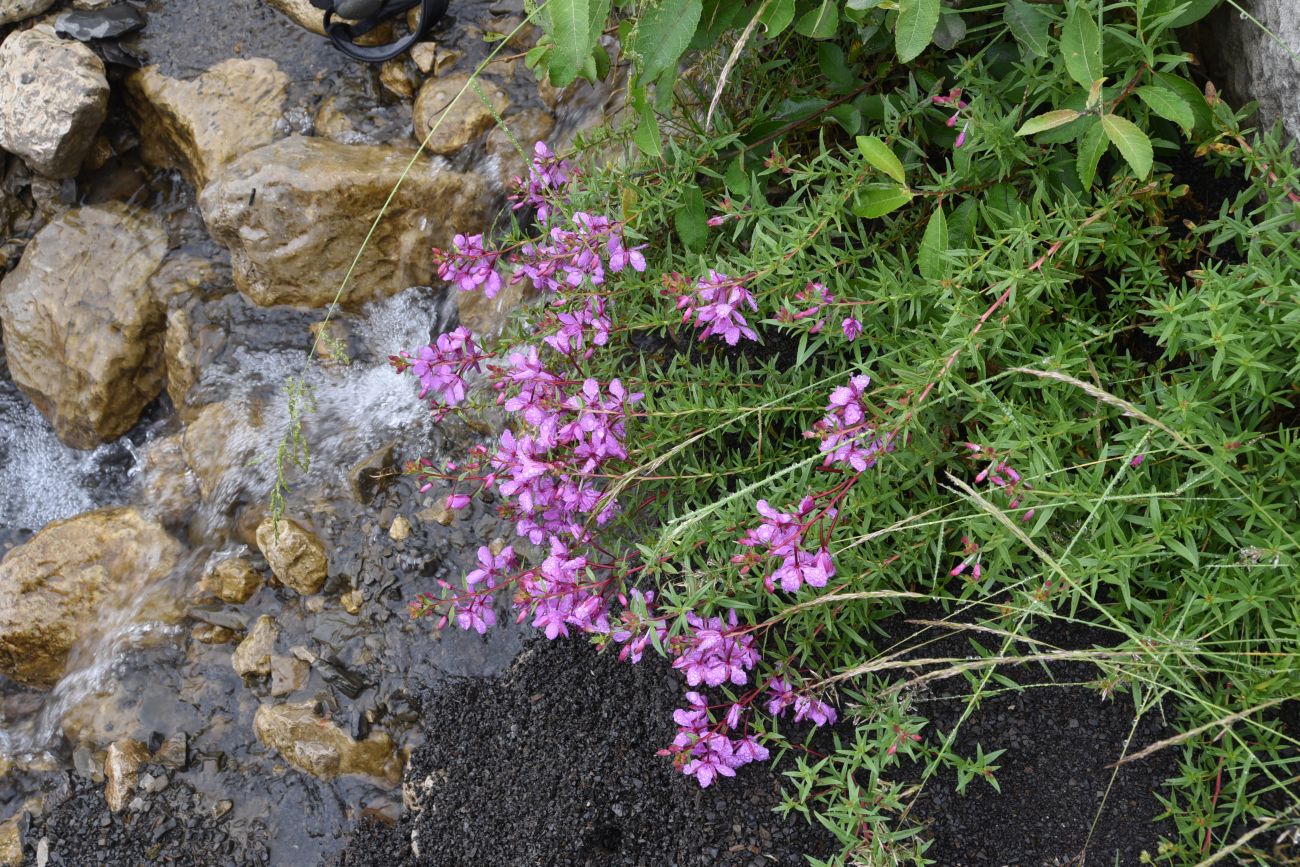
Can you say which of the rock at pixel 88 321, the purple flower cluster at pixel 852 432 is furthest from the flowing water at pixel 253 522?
the purple flower cluster at pixel 852 432

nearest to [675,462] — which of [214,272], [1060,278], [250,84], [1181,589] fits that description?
[1060,278]

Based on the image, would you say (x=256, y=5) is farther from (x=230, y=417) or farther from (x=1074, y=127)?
(x=1074, y=127)

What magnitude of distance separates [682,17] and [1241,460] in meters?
1.75

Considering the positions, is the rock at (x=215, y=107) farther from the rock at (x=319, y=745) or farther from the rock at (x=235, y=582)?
the rock at (x=319, y=745)

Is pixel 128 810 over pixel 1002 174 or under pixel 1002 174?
under

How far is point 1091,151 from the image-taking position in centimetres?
234

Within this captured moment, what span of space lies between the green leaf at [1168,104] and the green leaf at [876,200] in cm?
60

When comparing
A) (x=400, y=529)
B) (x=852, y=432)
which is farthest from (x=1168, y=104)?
(x=400, y=529)

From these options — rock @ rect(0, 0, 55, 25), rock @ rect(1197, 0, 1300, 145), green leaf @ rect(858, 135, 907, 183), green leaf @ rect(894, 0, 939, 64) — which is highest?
green leaf @ rect(894, 0, 939, 64)

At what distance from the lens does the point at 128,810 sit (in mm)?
3691

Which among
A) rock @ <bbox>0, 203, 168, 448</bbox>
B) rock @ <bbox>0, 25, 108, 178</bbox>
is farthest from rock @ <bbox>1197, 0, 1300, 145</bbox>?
rock @ <bbox>0, 25, 108, 178</bbox>

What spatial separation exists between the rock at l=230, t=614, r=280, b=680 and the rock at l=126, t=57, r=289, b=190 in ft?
7.81

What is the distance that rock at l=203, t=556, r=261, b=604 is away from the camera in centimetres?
401

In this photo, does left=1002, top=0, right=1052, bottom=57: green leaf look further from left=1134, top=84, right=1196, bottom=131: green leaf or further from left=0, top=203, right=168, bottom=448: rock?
left=0, top=203, right=168, bottom=448: rock
